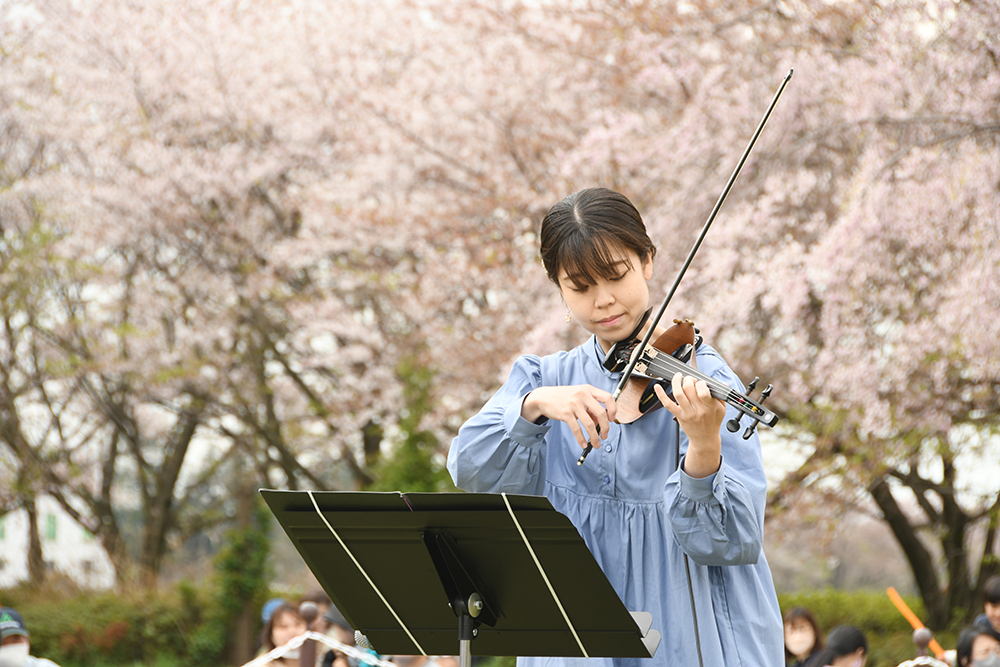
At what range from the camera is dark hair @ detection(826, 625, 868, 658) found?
4516 mm

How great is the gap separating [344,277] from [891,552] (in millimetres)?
14852

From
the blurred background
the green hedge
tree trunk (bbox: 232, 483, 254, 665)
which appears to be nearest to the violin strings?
the blurred background

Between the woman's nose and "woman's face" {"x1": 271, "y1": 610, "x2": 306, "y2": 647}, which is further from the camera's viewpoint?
"woman's face" {"x1": 271, "y1": 610, "x2": 306, "y2": 647}

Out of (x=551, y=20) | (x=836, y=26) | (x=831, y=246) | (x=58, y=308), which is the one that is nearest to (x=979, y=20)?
(x=831, y=246)

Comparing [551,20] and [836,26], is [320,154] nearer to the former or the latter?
[551,20]

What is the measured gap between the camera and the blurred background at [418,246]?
5.65m

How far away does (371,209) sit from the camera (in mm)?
9094

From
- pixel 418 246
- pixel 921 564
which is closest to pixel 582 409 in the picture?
pixel 418 246

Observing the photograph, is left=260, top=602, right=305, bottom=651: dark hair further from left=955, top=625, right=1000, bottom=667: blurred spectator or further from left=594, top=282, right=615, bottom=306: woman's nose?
left=594, top=282, right=615, bottom=306: woman's nose

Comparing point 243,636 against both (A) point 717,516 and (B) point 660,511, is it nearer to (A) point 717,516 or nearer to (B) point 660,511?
(B) point 660,511

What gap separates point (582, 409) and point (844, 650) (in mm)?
3576

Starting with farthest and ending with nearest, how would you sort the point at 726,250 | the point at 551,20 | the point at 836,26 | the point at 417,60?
1. the point at 417,60
2. the point at 551,20
3. the point at 836,26
4. the point at 726,250

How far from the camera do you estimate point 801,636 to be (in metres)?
4.82

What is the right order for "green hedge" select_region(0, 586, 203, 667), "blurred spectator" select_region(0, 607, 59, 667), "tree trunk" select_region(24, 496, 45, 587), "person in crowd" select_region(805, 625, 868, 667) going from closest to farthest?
1. "blurred spectator" select_region(0, 607, 59, 667)
2. "person in crowd" select_region(805, 625, 868, 667)
3. "green hedge" select_region(0, 586, 203, 667)
4. "tree trunk" select_region(24, 496, 45, 587)
